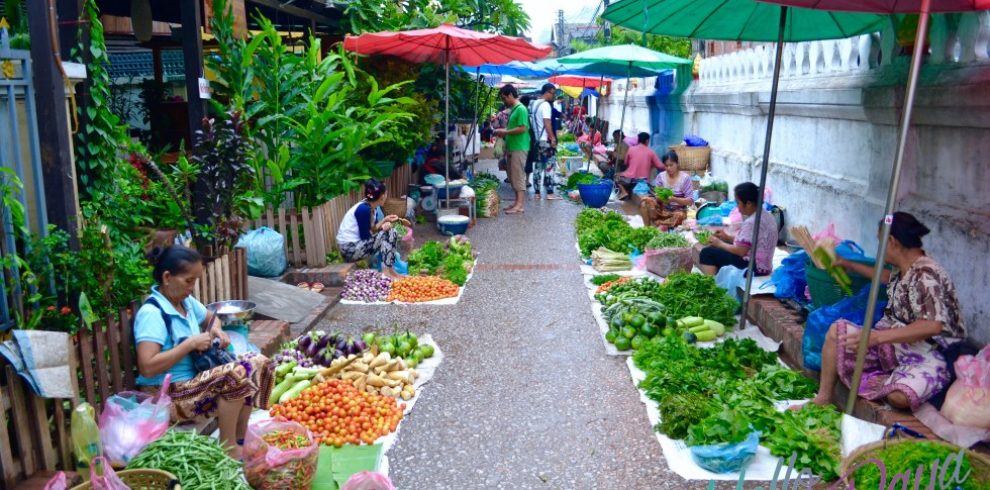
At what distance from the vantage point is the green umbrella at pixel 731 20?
6.89 meters

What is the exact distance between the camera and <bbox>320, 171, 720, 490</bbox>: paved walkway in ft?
15.4

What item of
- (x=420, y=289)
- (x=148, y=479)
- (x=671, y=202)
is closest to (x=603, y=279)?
(x=420, y=289)

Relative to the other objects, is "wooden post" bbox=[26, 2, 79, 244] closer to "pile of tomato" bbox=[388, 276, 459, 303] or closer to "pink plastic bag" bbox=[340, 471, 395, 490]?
"pink plastic bag" bbox=[340, 471, 395, 490]

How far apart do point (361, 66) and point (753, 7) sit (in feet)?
23.5

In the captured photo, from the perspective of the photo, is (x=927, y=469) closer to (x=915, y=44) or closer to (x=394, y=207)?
(x=915, y=44)

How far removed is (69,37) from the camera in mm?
5719

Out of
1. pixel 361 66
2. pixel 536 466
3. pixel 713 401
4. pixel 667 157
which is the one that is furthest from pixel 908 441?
pixel 361 66

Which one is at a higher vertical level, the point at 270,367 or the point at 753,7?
the point at 753,7

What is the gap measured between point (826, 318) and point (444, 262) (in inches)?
204

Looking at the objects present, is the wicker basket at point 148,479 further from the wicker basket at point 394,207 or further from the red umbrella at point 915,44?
the wicker basket at point 394,207

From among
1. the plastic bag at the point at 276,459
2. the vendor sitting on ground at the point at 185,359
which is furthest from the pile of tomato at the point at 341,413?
the plastic bag at the point at 276,459

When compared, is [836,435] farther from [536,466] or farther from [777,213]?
[777,213]

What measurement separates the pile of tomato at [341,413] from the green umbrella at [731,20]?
3838 millimetres

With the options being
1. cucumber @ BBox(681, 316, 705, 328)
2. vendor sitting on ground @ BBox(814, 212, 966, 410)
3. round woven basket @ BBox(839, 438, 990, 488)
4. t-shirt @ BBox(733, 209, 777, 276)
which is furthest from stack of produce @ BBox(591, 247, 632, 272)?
round woven basket @ BBox(839, 438, 990, 488)
